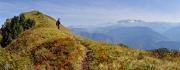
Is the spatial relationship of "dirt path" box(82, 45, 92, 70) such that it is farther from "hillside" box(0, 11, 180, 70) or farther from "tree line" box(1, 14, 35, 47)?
"tree line" box(1, 14, 35, 47)

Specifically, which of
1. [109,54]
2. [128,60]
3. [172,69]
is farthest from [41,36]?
[172,69]

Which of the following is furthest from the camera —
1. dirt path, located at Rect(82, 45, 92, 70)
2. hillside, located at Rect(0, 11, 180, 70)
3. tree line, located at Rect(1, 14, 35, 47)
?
tree line, located at Rect(1, 14, 35, 47)

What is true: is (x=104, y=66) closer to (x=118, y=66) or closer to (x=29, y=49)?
(x=118, y=66)

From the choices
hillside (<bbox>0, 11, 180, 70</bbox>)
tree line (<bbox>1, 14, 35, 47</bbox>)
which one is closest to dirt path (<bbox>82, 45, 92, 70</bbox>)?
hillside (<bbox>0, 11, 180, 70</bbox>)

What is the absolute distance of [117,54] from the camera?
38.8 m

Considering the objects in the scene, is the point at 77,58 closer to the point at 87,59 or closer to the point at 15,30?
the point at 87,59

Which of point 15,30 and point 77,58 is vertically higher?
→ point 77,58

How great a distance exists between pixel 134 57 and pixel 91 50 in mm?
6220

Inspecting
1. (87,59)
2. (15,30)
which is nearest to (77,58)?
(87,59)

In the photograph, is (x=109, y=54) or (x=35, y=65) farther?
(x=109, y=54)

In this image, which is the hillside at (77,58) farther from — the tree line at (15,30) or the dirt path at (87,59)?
the tree line at (15,30)

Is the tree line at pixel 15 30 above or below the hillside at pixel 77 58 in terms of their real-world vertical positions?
below

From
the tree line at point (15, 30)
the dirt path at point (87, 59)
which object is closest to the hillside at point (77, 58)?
the dirt path at point (87, 59)

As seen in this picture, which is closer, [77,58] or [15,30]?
[77,58]
